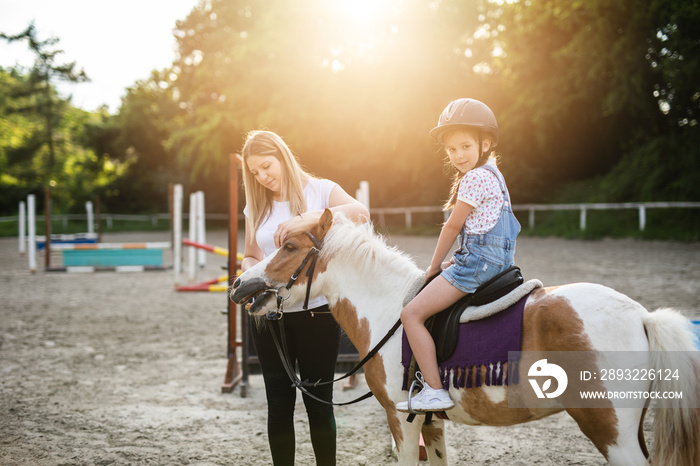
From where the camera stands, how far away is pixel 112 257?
12.7m

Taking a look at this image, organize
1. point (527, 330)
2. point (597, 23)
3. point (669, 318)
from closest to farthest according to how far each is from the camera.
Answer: point (669, 318)
point (527, 330)
point (597, 23)

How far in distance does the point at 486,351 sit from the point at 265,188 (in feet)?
4.58

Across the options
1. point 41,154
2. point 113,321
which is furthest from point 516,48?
point 41,154

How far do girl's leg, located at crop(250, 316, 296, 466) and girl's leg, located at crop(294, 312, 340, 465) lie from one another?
8 cm

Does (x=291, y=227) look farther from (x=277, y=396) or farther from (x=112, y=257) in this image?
(x=112, y=257)

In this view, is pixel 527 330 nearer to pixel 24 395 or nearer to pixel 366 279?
pixel 366 279

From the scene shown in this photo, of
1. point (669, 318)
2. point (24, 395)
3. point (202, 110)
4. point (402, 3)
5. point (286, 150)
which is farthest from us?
point (202, 110)

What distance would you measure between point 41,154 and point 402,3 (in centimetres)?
2681

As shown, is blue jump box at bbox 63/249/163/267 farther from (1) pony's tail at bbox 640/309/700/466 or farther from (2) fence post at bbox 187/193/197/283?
(1) pony's tail at bbox 640/309/700/466

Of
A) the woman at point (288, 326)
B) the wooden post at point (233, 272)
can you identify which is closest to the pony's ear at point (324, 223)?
the woman at point (288, 326)

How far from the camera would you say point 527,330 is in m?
2.00

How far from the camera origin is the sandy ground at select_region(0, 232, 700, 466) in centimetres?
336

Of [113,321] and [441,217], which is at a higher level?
[441,217]

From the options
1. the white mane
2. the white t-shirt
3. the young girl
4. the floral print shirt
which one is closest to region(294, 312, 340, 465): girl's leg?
the white t-shirt
